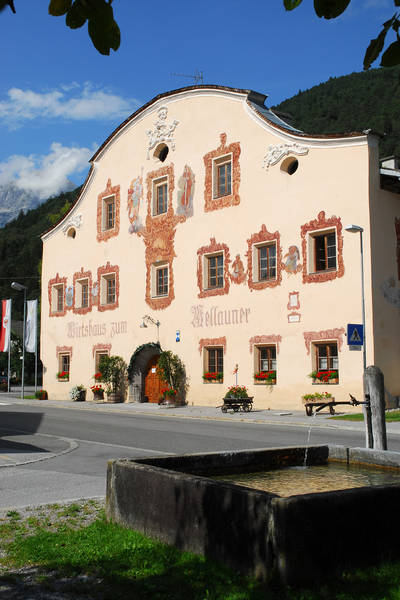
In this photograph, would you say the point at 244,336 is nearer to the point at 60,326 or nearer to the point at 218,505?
the point at 60,326

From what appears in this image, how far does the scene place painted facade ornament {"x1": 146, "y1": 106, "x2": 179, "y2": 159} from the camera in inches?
1252

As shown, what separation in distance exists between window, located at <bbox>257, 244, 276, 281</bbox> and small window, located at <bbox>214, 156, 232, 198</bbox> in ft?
10.7

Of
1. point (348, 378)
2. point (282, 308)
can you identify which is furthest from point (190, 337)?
point (348, 378)

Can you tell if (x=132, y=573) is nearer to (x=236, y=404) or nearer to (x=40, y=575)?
(x=40, y=575)

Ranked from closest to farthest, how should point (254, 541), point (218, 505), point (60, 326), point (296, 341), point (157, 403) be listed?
point (254, 541), point (218, 505), point (296, 341), point (157, 403), point (60, 326)

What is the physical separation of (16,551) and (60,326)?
33654 mm

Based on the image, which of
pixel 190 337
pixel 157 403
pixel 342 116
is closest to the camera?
pixel 190 337

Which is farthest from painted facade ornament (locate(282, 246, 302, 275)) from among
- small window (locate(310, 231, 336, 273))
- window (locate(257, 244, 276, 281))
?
window (locate(257, 244, 276, 281))

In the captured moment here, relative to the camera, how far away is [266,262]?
88.2 feet

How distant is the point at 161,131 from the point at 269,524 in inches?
1170

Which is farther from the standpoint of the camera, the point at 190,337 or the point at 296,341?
the point at 190,337

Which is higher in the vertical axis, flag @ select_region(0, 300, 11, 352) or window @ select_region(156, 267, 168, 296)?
window @ select_region(156, 267, 168, 296)

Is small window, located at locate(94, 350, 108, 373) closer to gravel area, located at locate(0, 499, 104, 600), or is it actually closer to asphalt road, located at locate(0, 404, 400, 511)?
asphalt road, located at locate(0, 404, 400, 511)

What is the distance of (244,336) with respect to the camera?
27.2 metres
